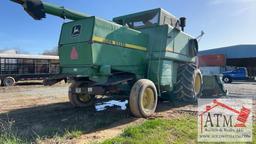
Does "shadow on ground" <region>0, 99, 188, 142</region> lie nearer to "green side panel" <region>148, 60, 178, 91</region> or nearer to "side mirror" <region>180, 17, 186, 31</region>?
"green side panel" <region>148, 60, 178, 91</region>

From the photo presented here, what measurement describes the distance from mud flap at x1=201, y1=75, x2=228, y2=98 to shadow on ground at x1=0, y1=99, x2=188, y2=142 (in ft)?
10.7

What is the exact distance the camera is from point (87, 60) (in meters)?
6.41

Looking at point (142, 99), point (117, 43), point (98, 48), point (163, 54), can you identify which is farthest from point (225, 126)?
point (98, 48)

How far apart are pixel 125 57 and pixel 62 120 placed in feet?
7.65

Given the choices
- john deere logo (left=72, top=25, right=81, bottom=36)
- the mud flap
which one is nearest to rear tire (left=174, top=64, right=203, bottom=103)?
the mud flap

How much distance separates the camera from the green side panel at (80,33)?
6.43 metres

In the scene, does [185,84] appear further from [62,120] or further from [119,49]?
[62,120]

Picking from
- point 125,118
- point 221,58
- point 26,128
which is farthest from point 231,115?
point 221,58

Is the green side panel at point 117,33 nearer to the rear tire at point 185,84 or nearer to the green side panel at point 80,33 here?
the green side panel at point 80,33

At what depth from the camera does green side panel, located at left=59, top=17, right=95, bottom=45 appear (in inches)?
253

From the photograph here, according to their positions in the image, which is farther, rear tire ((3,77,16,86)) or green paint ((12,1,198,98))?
rear tire ((3,77,16,86))

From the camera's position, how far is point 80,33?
663 centimetres

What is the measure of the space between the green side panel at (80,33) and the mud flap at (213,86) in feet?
20.4

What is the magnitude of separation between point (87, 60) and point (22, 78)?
16.3m
